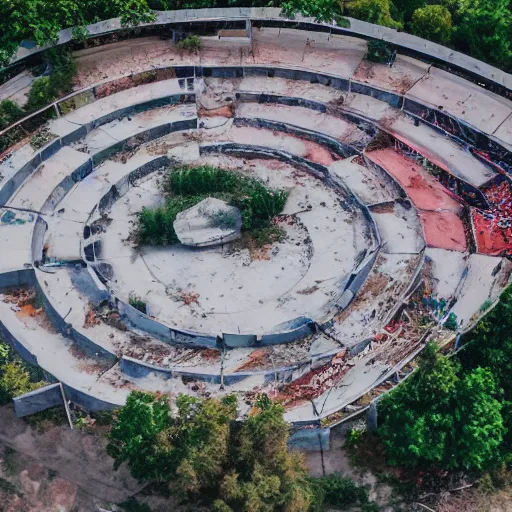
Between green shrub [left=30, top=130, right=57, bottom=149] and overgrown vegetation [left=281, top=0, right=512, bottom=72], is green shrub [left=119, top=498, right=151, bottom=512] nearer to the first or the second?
green shrub [left=30, top=130, right=57, bottom=149]

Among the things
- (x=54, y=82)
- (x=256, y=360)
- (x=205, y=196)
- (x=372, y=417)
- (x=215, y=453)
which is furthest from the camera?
(x=54, y=82)

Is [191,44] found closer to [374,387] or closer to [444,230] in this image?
[444,230]

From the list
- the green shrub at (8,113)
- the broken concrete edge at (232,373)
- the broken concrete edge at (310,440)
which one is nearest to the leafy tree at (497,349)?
the broken concrete edge at (232,373)

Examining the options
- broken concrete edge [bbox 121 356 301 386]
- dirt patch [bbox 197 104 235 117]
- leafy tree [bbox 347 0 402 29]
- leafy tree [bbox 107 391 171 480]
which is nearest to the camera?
leafy tree [bbox 107 391 171 480]

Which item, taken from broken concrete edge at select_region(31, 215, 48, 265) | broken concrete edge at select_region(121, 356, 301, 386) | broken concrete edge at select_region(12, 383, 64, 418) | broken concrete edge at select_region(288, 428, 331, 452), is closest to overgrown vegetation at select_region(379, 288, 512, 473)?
broken concrete edge at select_region(288, 428, 331, 452)

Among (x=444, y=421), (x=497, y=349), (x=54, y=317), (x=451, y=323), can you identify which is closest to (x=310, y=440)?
(x=444, y=421)

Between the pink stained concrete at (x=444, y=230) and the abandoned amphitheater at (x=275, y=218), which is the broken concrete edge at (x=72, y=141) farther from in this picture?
the pink stained concrete at (x=444, y=230)
